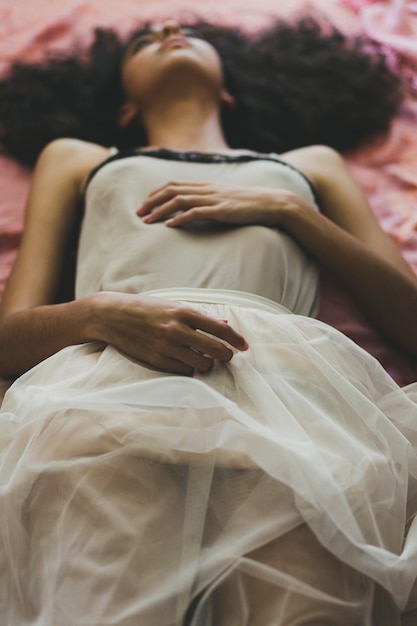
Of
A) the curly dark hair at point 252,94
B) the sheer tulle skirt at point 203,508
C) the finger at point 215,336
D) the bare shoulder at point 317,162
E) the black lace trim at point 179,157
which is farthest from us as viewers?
the curly dark hair at point 252,94

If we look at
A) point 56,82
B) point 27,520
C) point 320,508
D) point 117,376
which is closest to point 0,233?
point 56,82

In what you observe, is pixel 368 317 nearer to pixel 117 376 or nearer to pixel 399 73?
pixel 117 376

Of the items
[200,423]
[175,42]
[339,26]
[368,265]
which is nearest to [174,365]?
[200,423]

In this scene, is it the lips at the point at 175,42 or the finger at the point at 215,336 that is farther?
the lips at the point at 175,42

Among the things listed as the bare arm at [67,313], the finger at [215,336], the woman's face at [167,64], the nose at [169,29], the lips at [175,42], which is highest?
the nose at [169,29]

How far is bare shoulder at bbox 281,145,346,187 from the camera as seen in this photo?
4.90ft

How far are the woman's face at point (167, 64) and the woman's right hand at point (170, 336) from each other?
74cm

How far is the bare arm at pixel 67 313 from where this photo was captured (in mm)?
969

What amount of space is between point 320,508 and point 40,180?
2.91 ft

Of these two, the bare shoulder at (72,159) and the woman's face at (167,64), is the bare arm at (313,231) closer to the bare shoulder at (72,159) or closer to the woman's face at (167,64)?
the bare shoulder at (72,159)

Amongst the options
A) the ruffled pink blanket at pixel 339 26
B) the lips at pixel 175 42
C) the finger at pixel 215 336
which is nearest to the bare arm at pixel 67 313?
the finger at pixel 215 336

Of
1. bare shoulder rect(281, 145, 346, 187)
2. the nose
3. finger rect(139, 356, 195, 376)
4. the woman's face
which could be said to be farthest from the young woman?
the nose

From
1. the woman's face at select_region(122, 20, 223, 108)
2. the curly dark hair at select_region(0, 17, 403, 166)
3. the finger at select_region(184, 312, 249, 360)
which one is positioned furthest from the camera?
the curly dark hair at select_region(0, 17, 403, 166)

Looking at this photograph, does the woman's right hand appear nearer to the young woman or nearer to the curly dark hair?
the young woman
